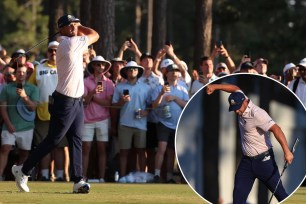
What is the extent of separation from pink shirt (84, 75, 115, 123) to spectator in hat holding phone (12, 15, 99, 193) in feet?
18.1

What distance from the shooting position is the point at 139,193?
1806cm

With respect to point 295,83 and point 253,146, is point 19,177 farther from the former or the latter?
point 295,83

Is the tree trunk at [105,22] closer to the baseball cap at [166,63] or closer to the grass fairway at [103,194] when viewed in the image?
the baseball cap at [166,63]

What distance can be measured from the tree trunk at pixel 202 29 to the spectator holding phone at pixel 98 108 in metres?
10.2

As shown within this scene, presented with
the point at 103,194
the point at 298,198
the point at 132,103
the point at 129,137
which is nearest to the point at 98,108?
the point at 132,103

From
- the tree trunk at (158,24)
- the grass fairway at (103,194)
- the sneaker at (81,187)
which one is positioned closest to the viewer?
the grass fairway at (103,194)

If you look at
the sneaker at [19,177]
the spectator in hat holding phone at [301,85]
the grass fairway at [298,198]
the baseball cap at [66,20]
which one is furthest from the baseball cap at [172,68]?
the baseball cap at [66,20]

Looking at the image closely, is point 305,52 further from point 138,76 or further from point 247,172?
point 247,172

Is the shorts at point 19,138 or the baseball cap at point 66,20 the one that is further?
the shorts at point 19,138

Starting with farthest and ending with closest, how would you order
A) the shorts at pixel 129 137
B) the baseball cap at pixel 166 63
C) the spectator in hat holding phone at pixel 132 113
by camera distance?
the baseball cap at pixel 166 63, the shorts at pixel 129 137, the spectator in hat holding phone at pixel 132 113

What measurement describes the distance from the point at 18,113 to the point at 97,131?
1389 millimetres

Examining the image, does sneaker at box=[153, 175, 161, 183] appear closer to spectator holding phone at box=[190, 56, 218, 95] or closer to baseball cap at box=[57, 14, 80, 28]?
spectator holding phone at box=[190, 56, 218, 95]

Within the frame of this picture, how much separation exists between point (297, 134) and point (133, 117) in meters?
8.45

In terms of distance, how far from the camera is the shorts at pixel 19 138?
2223 centimetres
